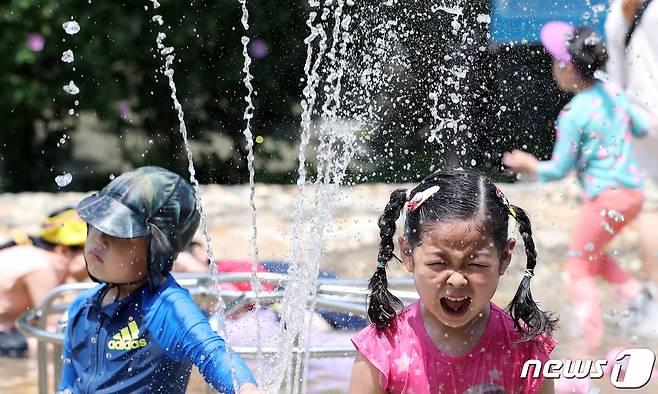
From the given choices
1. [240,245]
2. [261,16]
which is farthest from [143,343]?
[261,16]

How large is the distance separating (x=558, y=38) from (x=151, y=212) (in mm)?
2544

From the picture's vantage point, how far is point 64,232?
5.22 metres

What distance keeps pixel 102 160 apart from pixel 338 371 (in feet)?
22.8

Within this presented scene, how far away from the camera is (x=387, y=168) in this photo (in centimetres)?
880

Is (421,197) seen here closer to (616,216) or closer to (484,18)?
(616,216)

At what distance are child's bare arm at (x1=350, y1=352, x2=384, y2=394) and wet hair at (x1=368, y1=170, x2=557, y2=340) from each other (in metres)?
0.09

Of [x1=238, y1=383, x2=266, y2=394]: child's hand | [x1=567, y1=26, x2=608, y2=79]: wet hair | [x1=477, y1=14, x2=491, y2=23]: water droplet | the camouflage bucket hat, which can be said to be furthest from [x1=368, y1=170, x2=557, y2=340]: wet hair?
[x1=477, y1=14, x2=491, y2=23]: water droplet

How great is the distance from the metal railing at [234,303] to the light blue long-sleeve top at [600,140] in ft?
3.46

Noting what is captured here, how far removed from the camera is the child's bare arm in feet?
7.89

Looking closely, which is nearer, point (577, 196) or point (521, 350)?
point (521, 350)

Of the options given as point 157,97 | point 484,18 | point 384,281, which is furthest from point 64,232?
point 157,97

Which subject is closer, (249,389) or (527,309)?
(527,309)

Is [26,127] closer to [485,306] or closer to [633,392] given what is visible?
[633,392]

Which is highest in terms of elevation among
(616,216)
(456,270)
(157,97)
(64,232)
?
(456,270)
